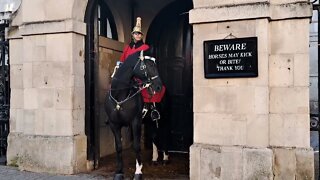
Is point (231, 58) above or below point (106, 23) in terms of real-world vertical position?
below

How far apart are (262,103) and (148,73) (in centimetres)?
182

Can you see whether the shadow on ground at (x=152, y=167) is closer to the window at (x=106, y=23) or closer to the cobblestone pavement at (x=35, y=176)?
the cobblestone pavement at (x=35, y=176)

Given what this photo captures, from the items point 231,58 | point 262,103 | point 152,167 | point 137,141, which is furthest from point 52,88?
point 262,103

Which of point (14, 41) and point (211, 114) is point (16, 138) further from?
point (211, 114)

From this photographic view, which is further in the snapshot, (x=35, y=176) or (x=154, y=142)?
(x=154, y=142)

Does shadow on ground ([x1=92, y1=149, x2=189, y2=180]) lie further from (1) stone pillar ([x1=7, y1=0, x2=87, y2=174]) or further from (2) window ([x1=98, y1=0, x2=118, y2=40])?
(2) window ([x1=98, y1=0, x2=118, y2=40])

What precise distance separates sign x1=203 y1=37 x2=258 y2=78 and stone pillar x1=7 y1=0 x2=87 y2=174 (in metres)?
2.60

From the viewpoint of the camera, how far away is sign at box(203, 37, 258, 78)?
20.1ft

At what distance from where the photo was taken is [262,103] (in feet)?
20.0

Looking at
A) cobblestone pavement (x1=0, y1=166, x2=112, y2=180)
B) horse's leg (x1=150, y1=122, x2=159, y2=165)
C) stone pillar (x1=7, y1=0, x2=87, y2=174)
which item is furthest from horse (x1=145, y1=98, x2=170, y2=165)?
cobblestone pavement (x1=0, y1=166, x2=112, y2=180)

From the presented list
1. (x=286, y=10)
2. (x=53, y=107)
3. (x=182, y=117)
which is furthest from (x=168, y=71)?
(x=286, y=10)

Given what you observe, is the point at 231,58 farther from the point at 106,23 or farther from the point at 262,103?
the point at 106,23

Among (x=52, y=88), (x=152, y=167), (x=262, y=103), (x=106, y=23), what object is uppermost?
(x=106, y=23)

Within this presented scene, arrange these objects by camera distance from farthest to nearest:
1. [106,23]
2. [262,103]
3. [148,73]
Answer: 1. [106,23]
2. [148,73]
3. [262,103]
